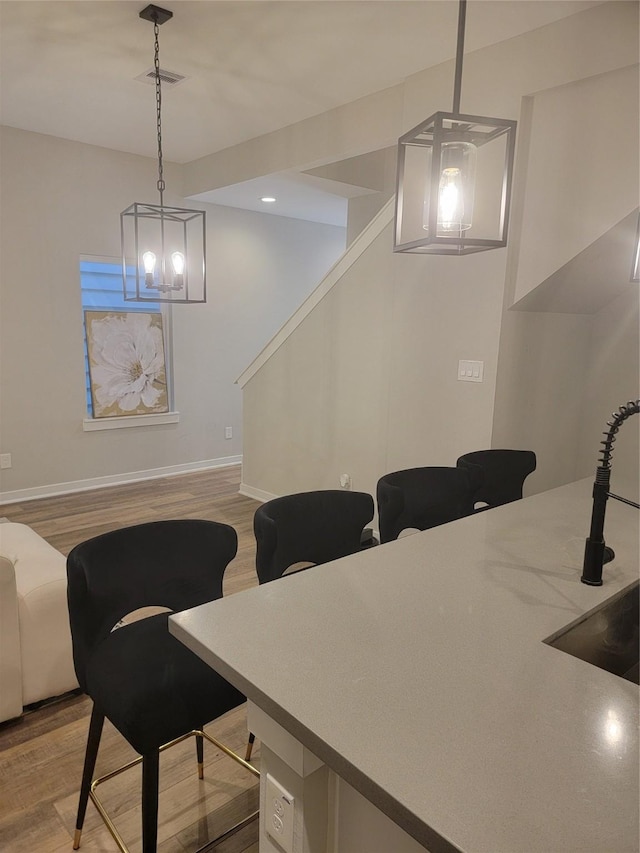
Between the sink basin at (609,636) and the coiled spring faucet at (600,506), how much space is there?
8 cm

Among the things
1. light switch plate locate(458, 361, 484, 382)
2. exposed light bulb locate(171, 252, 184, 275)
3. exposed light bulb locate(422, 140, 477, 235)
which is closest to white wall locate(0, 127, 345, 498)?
exposed light bulb locate(171, 252, 184, 275)

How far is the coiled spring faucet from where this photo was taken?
4.53ft

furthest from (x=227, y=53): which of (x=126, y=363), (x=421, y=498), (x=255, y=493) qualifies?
(x=255, y=493)

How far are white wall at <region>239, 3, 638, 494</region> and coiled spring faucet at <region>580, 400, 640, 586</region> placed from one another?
188 centimetres

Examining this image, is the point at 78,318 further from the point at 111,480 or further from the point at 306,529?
the point at 306,529

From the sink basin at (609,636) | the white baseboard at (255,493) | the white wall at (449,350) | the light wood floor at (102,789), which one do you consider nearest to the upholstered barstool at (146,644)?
the light wood floor at (102,789)

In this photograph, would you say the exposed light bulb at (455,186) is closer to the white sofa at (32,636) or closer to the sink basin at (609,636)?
the sink basin at (609,636)

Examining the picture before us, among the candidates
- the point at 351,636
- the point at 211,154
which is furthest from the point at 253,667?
the point at 211,154

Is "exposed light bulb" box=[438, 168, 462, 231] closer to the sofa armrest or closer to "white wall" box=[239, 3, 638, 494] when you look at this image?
"white wall" box=[239, 3, 638, 494]

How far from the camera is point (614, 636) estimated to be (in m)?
1.43

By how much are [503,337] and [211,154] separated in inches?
137

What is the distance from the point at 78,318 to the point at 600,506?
4.86 m

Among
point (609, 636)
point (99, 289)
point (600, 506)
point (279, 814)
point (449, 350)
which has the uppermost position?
point (99, 289)

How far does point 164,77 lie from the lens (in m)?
3.57
